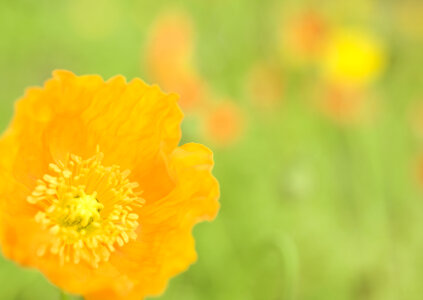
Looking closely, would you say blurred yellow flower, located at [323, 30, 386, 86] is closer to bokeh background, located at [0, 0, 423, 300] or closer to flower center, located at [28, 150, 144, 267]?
bokeh background, located at [0, 0, 423, 300]

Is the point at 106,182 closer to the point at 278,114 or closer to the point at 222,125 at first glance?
the point at 222,125

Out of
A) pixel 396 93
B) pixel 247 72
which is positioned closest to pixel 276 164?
pixel 247 72

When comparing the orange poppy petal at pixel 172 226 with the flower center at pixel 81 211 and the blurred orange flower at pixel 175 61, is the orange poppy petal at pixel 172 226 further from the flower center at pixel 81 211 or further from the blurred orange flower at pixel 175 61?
the blurred orange flower at pixel 175 61

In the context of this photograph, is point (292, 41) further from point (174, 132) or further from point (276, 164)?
point (174, 132)

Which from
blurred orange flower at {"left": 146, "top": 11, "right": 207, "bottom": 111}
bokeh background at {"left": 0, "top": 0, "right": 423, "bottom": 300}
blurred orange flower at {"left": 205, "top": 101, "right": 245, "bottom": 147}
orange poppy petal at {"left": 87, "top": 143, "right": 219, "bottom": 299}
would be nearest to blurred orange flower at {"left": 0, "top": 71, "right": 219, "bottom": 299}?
orange poppy petal at {"left": 87, "top": 143, "right": 219, "bottom": 299}

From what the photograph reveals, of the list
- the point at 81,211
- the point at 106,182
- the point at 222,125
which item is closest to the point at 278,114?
the point at 222,125
